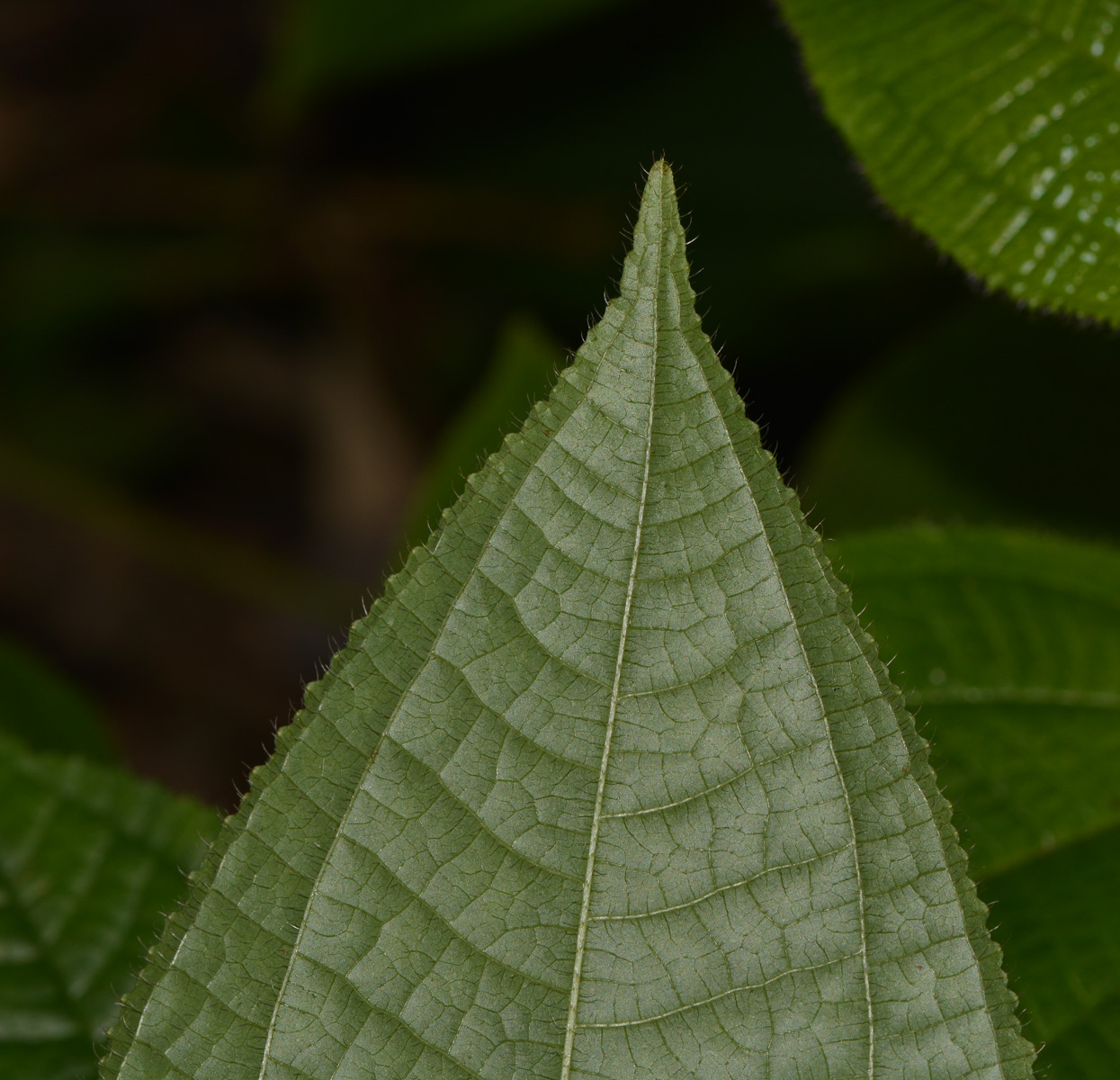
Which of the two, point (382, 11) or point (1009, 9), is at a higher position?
point (382, 11)

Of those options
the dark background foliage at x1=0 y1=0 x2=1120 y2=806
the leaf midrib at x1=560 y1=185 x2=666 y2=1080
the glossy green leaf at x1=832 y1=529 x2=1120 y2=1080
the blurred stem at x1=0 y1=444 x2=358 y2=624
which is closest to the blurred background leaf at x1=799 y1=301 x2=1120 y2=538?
the dark background foliage at x1=0 y1=0 x2=1120 y2=806

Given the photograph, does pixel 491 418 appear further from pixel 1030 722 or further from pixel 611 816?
pixel 611 816

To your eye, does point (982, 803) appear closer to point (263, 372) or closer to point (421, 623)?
point (421, 623)

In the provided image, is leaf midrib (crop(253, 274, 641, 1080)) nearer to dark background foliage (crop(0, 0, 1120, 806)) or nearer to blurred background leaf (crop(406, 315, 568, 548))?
blurred background leaf (crop(406, 315, 568, 548))

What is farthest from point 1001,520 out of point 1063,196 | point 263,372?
point 263,372

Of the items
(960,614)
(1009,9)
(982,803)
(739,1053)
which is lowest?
(739,1053)

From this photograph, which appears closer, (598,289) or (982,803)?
(982,803)

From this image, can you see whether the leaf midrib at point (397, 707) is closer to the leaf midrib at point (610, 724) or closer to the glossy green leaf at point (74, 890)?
the leaf midrib at point (610, 724)

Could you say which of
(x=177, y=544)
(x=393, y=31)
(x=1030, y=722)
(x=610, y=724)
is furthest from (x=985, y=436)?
(x=177, y=544)
